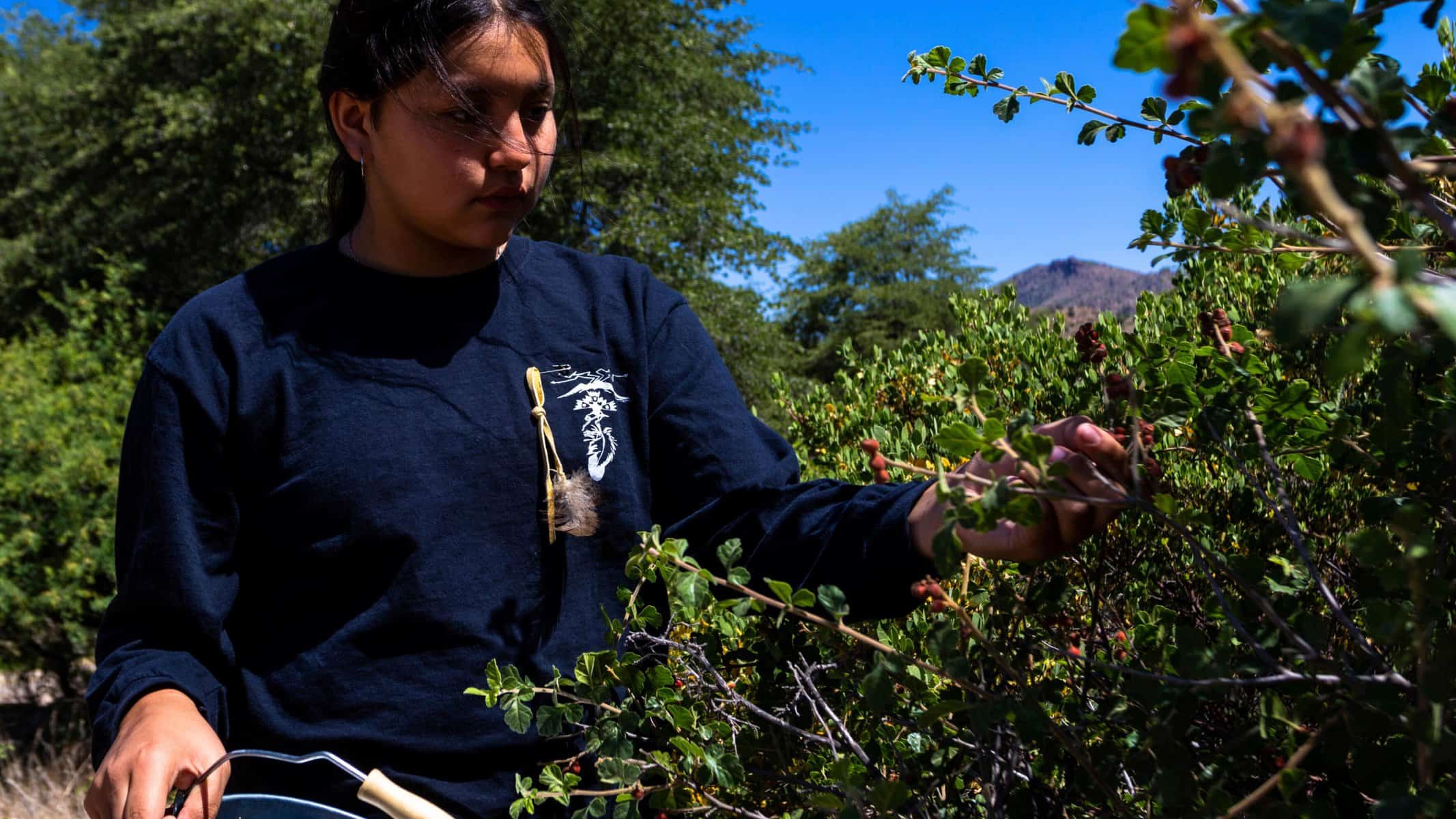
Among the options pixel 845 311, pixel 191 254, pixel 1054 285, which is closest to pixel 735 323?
pixel 1054 285

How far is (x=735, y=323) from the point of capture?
16.8m

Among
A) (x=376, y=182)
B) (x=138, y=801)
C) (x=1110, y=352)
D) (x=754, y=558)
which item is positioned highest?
(x=376, y=182)

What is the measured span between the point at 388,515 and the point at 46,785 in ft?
21.0

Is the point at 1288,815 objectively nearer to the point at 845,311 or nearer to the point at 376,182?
the point at 376,182

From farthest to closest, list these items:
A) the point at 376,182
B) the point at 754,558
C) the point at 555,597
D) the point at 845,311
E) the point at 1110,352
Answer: the point at 845,311, the point at 1110,352, the point at 376,182, the point at 555,597, the point at 754,558

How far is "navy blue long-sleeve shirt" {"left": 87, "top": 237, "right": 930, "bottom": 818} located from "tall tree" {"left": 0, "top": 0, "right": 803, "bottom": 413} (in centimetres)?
1357

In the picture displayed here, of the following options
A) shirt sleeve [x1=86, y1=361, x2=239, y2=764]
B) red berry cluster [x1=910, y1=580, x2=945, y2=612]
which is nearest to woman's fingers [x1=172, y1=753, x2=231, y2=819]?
shirt sleeve [x1=86, y1=361, x2=239, y2=764]

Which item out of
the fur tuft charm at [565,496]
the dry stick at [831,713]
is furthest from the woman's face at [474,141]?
the dry stick at [831,713]

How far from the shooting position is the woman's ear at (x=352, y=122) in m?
1.93

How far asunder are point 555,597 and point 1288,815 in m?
1.11

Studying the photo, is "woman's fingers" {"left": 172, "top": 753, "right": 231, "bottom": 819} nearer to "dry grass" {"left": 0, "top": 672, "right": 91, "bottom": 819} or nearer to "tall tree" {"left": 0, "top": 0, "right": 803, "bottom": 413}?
"dry grass" {"left": 0, "top": 672, "right": 91, "bottom": 819}

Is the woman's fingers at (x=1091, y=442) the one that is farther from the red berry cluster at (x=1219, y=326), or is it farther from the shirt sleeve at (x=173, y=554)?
the shirt sleeve at (x=173, y=554)

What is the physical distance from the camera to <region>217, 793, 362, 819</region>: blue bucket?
49.2 inches

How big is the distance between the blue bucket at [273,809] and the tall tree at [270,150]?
14198 millimetres
